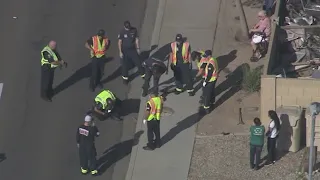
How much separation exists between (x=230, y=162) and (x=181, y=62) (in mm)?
2981

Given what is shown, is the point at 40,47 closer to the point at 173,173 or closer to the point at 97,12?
the point at 97,12

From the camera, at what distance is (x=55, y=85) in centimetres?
2697

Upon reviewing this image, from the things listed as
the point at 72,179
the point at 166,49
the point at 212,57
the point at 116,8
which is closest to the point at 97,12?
the point at 116,8

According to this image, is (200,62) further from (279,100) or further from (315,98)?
(315,98)

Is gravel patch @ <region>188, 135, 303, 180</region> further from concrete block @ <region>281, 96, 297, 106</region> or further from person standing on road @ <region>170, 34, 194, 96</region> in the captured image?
person standing on road @ <region>170, 34, 194, 96</region>

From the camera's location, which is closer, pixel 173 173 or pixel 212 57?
pixel 173 173

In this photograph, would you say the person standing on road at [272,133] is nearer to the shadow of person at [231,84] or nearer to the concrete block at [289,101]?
the concrete block at [289,101]

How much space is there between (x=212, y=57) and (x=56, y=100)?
4.03 metres

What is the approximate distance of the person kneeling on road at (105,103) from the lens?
2523 cm

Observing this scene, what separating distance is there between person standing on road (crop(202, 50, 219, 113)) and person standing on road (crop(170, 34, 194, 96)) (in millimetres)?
668

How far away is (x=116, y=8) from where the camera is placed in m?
29.6

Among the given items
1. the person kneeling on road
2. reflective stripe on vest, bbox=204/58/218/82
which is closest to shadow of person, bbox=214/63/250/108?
reflective stripe on vest, bbox=204/58/218/82

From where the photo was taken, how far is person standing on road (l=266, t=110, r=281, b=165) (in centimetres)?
2369

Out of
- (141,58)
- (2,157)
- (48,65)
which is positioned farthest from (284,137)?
(2,157)
